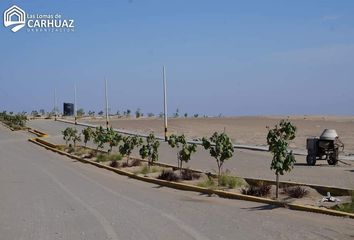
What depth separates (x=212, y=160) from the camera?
25.5 meters

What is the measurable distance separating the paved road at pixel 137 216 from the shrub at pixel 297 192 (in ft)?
3.87

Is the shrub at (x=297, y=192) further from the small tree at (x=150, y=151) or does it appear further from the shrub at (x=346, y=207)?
the small tree at (x=150, y=151)

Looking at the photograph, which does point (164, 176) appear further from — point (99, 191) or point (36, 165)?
point (36, 165)

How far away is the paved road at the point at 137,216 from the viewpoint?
9.88 meters

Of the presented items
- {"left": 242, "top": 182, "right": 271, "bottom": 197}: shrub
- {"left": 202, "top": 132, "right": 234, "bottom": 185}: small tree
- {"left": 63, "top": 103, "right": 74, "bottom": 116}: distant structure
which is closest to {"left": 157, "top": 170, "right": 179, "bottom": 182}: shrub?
{"left": 202, "top": 132, "right": 234, "bottom": 185}: small tree

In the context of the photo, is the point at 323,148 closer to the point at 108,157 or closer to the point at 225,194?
the point at 225,194

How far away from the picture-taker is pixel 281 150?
14156 mm

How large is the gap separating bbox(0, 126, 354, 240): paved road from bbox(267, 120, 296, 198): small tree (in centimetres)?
113

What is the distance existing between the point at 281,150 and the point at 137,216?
423 centimetres

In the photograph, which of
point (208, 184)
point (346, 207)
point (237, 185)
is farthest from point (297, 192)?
point (208, 184)

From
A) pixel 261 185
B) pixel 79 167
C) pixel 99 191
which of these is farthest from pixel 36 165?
pixel 261 185

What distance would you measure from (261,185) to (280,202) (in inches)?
89.4

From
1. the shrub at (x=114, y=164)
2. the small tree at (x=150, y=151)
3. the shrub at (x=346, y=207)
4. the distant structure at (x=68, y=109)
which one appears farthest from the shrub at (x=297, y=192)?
the distant structure at (x=68, y=109)

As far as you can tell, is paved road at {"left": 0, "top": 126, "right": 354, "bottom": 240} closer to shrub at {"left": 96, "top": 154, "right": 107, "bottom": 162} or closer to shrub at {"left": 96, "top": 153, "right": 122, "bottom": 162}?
shrub at {"left": 96, "top": 153, "right": 122, "bottom": 162}
